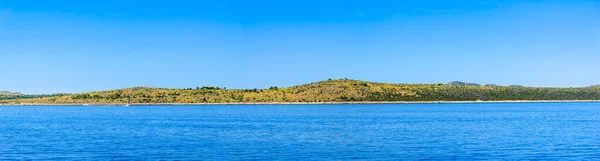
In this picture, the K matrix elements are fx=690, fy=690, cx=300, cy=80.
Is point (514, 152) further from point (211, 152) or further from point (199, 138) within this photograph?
point (199, 138)

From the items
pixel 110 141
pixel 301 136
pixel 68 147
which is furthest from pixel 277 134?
pixel 68 147

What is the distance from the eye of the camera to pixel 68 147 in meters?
43.6

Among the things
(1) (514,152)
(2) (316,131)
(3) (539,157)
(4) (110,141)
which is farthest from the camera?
(2) (316,131)

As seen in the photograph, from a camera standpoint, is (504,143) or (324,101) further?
(324,101)

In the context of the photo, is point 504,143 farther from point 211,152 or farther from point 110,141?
point 110,141

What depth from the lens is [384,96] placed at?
197 m

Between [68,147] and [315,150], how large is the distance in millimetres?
15746

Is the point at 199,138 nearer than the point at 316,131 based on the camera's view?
Yes

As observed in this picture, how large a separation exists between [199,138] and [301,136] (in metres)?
7.61

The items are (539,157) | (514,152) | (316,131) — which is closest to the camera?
(539,157)

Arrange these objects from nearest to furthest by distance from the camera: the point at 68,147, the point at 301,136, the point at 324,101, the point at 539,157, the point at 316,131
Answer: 1. the point at 539,157
2. the point at 68,147
3. the point at 301,136
4. the point at 316,131
5. the point at 324,101

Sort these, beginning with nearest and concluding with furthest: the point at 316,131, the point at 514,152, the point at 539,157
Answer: the point at 539,157 → the point at 514,152 → the point at 316,131

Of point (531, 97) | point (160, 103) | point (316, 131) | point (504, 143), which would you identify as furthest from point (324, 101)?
point (504, 143)

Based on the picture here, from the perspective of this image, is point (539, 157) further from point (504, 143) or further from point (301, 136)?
point (301, 136)
